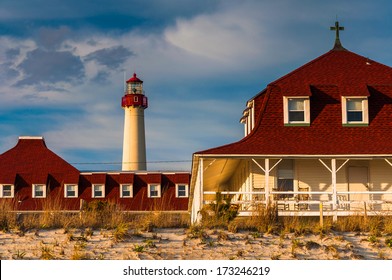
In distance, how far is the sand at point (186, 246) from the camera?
18562mm

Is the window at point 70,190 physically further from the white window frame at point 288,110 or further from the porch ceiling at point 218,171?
the white window frame at point 288,110

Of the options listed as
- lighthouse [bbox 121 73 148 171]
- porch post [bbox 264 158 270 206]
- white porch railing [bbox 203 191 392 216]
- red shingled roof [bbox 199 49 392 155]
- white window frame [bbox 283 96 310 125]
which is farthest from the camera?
lighthouse [bbox 121 73 148 171]

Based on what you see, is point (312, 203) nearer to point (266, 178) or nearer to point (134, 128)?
point (266, 178)

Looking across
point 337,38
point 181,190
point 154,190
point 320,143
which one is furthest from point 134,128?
point 320,143

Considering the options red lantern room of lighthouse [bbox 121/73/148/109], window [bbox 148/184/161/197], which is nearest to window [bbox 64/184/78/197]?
window [bbox 148/184/161/197]

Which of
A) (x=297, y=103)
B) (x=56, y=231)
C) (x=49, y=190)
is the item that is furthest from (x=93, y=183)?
(x=56, y=231)

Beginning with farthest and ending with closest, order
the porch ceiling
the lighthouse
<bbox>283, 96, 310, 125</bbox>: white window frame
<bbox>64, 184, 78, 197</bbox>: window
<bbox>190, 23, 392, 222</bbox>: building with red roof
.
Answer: the lighthouse → <bbox>64, 184, 78, 197</bbox>: window → the porch ceiling → <bbox>283, 96, 310, 125</bbox>: white window frame → <bbox>190, 23, 392, 222</bbox>: building with red roof

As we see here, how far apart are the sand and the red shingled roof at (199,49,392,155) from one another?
9894 millimetres

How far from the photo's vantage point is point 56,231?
806 inches

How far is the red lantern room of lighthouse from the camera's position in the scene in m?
66.1

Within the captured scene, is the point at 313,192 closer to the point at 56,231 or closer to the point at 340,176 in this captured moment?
the point at 340,176

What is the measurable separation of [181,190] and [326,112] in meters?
27.6

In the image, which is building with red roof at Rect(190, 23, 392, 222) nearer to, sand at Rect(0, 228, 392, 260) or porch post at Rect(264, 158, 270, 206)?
porch post at Rect(264, 158, 270, 206)

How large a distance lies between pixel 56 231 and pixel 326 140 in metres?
14.1
